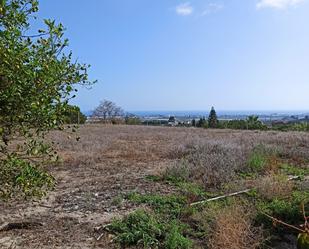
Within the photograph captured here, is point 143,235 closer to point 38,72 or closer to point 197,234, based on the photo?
point 197,234

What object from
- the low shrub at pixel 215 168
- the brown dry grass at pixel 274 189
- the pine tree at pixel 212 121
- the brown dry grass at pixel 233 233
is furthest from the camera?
the pine tree at pixel 212 121

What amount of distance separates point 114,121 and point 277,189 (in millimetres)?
40191

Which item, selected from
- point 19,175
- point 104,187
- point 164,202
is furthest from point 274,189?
point 19,175

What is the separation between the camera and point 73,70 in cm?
336

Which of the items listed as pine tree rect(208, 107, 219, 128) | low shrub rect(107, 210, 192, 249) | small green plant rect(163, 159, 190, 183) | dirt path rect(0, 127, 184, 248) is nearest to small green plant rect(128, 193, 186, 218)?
dirt path rect(0, 127, 184, 248)

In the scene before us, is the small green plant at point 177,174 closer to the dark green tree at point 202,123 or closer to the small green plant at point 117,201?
the small green plant at point 117,201

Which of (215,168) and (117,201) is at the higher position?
(215,168)

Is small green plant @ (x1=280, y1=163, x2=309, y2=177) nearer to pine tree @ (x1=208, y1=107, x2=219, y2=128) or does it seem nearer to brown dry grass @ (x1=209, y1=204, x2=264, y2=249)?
brown dry grass @ (x1=209, y1=204, x2=264, y2=249)

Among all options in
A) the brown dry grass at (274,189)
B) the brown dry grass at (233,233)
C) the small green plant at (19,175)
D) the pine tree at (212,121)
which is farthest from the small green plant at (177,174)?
the pine tree at (212,121)

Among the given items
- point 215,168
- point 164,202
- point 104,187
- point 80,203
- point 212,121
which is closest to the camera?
point 164,202

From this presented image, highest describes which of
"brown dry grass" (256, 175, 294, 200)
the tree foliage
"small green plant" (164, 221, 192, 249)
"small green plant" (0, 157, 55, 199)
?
the tree foliage

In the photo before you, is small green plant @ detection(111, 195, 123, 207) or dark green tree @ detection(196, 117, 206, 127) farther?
dark green tree @ detection(196, 117, 206, 127)

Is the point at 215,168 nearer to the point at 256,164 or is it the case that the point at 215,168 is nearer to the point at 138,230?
the point at 256,164

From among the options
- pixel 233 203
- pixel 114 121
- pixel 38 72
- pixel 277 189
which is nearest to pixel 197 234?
pixel 233 203
